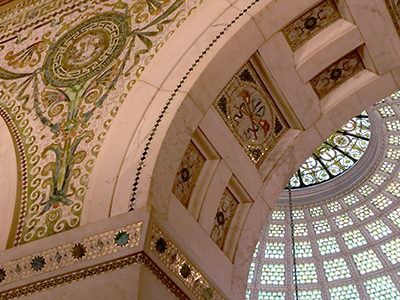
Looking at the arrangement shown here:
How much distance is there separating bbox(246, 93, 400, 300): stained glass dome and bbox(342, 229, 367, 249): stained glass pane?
0.01 metres

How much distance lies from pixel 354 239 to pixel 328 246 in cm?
56

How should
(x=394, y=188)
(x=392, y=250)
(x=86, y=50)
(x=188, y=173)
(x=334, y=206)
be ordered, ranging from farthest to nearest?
(x=334, y=206), (x=394, y=188), (x=392, y=250), (x=86, y=50), (x=188, y=173)

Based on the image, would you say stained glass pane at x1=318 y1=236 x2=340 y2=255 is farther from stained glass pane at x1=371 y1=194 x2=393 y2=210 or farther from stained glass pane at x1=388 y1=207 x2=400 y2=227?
stained glass pane at x1=388 y1=207 x2=400 y2=227

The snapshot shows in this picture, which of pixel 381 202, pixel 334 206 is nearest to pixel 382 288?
pixel 381 202

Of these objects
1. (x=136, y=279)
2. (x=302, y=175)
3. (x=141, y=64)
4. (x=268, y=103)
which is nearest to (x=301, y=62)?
(x=268, y=103)

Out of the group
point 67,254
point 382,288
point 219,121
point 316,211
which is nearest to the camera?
point 67,254

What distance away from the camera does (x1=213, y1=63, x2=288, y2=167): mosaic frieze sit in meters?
3.70

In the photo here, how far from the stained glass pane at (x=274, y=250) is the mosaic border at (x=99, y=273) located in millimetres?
8923

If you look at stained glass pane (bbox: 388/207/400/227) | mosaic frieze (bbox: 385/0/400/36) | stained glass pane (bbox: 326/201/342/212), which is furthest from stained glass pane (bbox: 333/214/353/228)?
mosaic frieze (bbox: 385/0/400/36)

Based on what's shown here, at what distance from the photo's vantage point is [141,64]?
12.1 ft

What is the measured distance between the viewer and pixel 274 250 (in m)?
11.7

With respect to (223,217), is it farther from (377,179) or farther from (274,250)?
(274,250)

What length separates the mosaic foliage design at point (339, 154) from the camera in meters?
11.5

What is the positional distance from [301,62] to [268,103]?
37 cm
